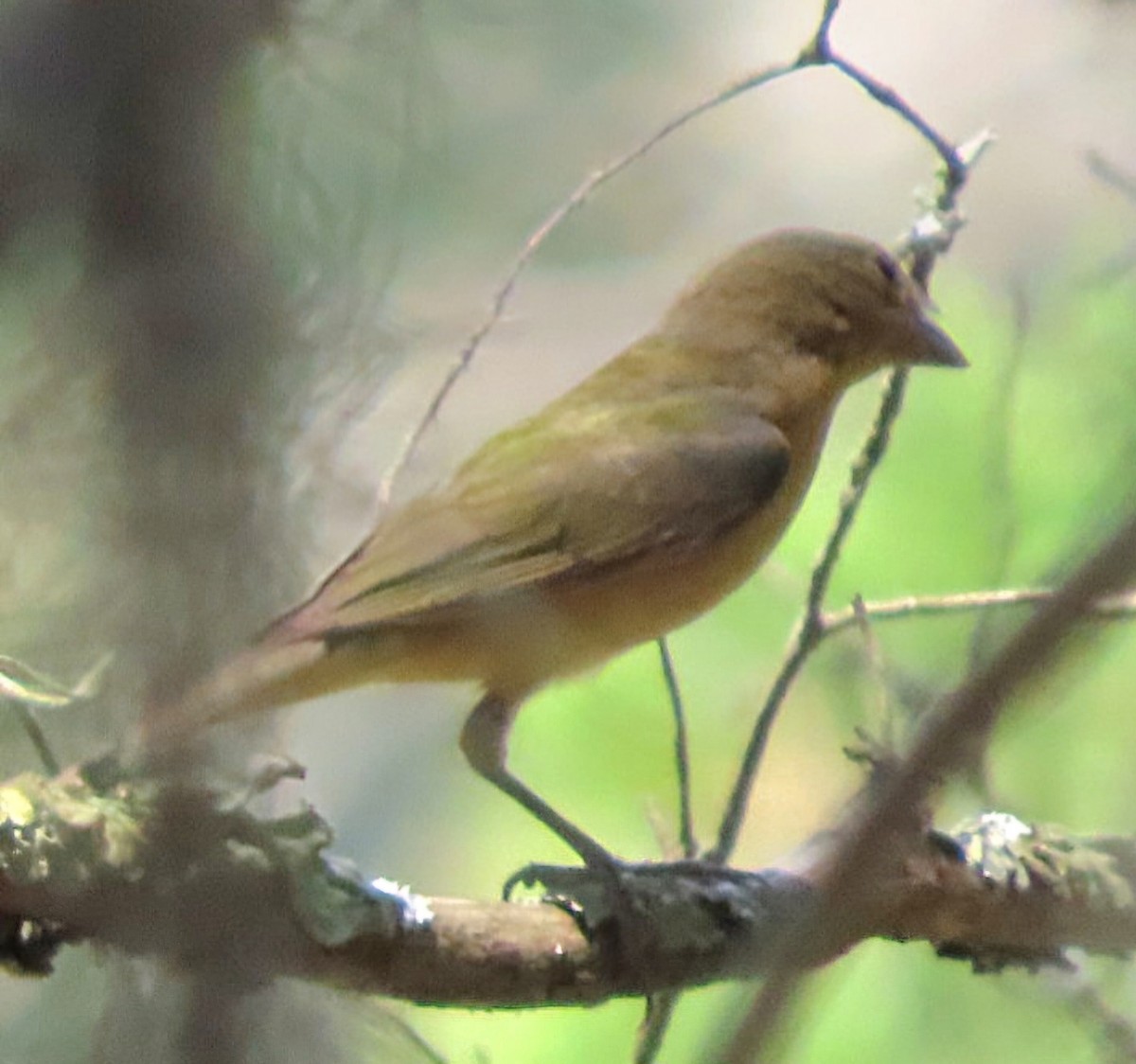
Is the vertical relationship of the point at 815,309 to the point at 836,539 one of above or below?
above

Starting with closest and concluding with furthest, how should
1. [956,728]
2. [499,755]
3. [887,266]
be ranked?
[956,728] < [499,755] < [887,266]

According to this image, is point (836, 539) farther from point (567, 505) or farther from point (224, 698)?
point (224, 698)

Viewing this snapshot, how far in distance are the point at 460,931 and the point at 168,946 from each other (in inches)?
13.9

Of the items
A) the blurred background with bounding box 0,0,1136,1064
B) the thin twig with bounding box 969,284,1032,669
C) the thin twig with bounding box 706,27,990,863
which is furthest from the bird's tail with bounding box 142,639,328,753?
the thin twig with bounding box 969,284,1032,669

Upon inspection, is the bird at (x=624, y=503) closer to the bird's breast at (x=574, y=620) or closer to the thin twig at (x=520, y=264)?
the bird's breast at (x=574, y=620)

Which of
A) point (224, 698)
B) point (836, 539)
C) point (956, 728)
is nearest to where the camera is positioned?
point (956, 728)

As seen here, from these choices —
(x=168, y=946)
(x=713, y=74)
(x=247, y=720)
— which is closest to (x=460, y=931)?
(x=247, y=720)

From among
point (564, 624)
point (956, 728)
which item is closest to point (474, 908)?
point (564, 624)

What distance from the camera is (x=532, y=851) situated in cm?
157

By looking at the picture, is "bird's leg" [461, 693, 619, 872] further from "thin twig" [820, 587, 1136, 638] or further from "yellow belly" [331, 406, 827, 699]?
"thin twig" [820, 587, 1136, 638]

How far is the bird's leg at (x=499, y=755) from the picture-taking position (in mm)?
1295

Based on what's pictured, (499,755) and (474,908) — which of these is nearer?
(474,908)

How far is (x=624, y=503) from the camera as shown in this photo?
1307mm

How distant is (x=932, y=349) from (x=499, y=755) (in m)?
0.53
